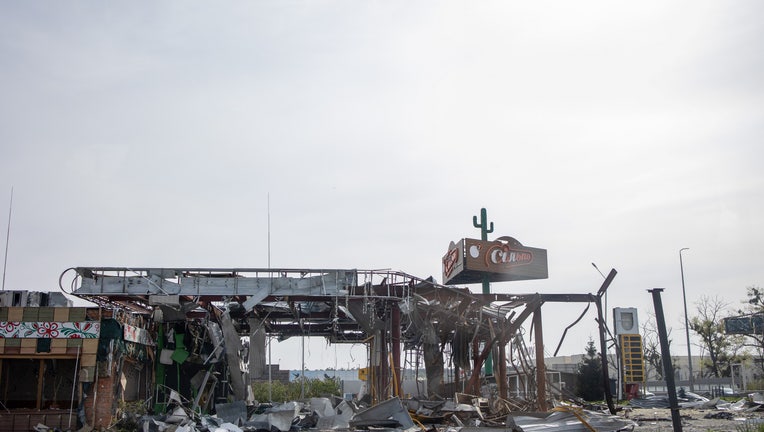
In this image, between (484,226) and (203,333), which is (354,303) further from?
(484,226)

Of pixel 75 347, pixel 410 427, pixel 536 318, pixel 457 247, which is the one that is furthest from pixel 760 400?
pixel 75 347

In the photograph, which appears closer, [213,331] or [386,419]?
[386,419]

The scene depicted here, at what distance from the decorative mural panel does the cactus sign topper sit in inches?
636

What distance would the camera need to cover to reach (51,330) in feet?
68.9

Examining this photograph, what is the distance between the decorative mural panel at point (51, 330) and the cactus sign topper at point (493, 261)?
16.2 metres

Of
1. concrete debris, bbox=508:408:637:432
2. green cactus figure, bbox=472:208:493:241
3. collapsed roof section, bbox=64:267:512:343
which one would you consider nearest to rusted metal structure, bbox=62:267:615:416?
collapsed roof section, bbox=64:267:512:343

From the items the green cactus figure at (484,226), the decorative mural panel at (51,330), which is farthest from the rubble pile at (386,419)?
the green cactus figure at (484,226)

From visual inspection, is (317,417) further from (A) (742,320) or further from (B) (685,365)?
(B) (685,365)

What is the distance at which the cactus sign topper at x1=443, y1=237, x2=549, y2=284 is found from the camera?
107 feet

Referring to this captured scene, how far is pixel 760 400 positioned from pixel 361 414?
16451 mm

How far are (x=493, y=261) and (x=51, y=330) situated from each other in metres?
18.9

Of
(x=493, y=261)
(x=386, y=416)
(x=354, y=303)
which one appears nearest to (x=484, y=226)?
(x=493, y=261)

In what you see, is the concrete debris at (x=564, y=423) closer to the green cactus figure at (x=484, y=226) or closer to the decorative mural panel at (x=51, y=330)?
the decorative mural panel at (x=51, y=330)

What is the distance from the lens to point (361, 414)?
2106 centimetres
